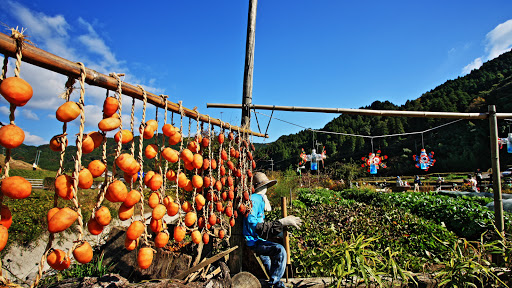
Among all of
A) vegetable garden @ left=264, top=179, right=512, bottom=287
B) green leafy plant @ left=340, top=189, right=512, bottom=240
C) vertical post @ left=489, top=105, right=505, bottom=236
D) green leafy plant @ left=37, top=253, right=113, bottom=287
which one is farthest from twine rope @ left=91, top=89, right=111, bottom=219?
green leafy plant @ left=340, top=189, right=512, bottom=240

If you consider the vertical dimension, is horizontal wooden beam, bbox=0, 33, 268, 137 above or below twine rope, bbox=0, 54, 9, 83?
above

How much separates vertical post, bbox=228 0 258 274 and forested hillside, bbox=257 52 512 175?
857 inches

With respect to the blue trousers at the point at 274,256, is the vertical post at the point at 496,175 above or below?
above

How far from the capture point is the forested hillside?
36.0 m

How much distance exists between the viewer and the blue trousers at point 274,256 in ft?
9.62

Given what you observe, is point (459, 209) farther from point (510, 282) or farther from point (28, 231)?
point (28, 231)

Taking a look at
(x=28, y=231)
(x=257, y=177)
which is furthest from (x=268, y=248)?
(x=28, y=231)

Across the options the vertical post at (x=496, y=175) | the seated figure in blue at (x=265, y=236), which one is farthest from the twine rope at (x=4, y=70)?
the vertical post at (x=496, y=175)

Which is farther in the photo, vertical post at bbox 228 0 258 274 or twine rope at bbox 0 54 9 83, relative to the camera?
vertical post at bbox 228 0 258 274

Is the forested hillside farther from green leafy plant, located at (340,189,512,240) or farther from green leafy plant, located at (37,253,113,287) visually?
green leafy plant, located at (37,253,113,287)

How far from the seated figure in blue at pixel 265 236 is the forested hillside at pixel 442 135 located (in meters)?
21.6

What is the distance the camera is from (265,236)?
3207 millimetres

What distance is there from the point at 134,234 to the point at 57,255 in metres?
0.32

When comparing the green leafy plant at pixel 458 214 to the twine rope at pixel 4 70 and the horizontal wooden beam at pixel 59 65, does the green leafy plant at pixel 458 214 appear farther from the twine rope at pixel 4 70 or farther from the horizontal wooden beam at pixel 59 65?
the twine rope at pixel 4 70
